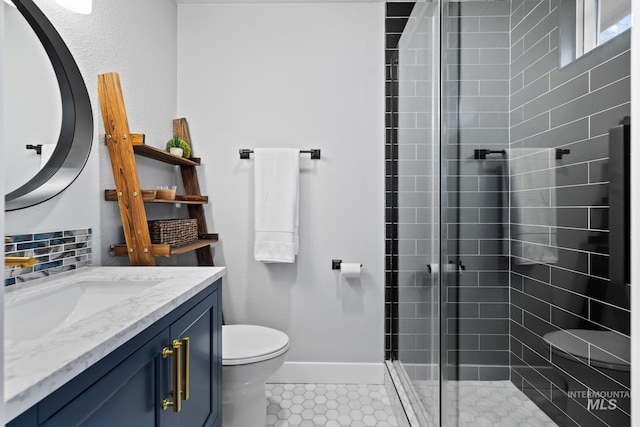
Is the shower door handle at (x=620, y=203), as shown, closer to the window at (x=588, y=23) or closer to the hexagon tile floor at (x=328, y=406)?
the window at (x=588, y=23)

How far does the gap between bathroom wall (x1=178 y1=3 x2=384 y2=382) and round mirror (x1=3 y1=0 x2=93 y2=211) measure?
899 mm

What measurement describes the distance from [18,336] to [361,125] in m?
1.79

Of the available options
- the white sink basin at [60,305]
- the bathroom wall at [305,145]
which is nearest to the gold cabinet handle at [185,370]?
the white sink basin at [60,305]

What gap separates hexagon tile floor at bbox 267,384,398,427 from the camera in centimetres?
181

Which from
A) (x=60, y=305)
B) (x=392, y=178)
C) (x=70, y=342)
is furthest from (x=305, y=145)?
(x=70, y=342)

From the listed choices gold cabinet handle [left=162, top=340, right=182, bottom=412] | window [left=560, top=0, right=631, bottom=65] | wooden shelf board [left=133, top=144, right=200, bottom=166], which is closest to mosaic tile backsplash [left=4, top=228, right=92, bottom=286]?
wooden shelf board [left=133, top=144, right=200, bottom=166]

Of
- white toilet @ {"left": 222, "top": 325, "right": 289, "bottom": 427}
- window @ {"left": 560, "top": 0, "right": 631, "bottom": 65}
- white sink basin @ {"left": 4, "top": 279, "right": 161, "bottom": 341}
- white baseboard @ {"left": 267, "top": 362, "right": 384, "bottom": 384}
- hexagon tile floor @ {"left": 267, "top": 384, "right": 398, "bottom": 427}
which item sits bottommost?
hexagon tile floor @ {"left": 267, "top": 384, "right": 398, "bottom": 427}

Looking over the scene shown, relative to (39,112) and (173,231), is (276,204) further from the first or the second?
(39,112)

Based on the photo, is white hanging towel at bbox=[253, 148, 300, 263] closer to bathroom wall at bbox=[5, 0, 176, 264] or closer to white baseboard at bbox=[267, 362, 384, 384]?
bathroom wall at bbox=[5, 0, 176, 264]

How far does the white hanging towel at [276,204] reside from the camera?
6.81 feet

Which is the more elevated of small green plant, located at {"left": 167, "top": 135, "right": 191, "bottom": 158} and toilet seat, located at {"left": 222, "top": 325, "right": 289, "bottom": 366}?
small green plant, located at {"left": 167, "top": 135, "right": 191, "bottom": 158}

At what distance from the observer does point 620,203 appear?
595 millimetres

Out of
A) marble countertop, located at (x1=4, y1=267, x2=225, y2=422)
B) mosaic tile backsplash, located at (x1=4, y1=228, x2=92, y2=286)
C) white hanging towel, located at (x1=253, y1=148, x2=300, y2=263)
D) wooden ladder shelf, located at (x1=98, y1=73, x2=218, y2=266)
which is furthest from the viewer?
white hanging towel, located at (x1=253, y1=148, x2=300, y2=263)

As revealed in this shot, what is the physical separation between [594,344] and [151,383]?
0.90 metres
